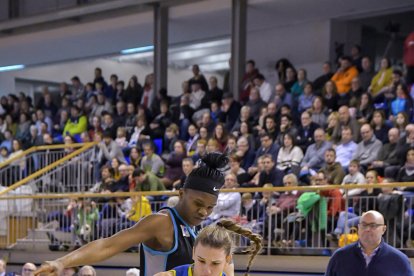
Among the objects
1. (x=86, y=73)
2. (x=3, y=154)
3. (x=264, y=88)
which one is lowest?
(x=3, y=154)

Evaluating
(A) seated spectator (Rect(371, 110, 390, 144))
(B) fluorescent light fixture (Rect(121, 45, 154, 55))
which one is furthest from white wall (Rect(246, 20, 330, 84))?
(A) seated spectator (Rect(371, 110, 390, 144))

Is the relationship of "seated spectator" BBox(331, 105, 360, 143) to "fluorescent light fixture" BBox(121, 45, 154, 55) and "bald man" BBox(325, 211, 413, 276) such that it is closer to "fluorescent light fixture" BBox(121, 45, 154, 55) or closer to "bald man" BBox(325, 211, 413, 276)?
"bald man" BBox(325, 211, 413, 276)

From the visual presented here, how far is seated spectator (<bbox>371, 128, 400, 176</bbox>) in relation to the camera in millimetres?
12383

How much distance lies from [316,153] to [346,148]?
45 cm

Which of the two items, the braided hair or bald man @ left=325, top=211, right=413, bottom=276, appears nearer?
the braided hair

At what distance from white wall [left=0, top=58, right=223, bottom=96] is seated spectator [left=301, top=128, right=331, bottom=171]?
11272 millimetres

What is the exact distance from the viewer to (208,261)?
13.3 feet

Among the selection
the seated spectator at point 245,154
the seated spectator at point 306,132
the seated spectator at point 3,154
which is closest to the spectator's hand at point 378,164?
the seated spectator at point 306,132

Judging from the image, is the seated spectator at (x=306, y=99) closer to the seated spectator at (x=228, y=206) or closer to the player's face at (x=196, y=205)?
the seated spectator at (x=228, y=206)

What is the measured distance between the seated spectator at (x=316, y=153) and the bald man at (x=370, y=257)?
19.4ft

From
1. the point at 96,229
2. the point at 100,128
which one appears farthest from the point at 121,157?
the point at 96,229

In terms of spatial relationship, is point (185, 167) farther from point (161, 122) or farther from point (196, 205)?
point (196, 205)

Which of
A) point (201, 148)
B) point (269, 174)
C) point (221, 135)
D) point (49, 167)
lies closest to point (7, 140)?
point (49, 167)

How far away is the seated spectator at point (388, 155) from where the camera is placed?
12383 millimetres
